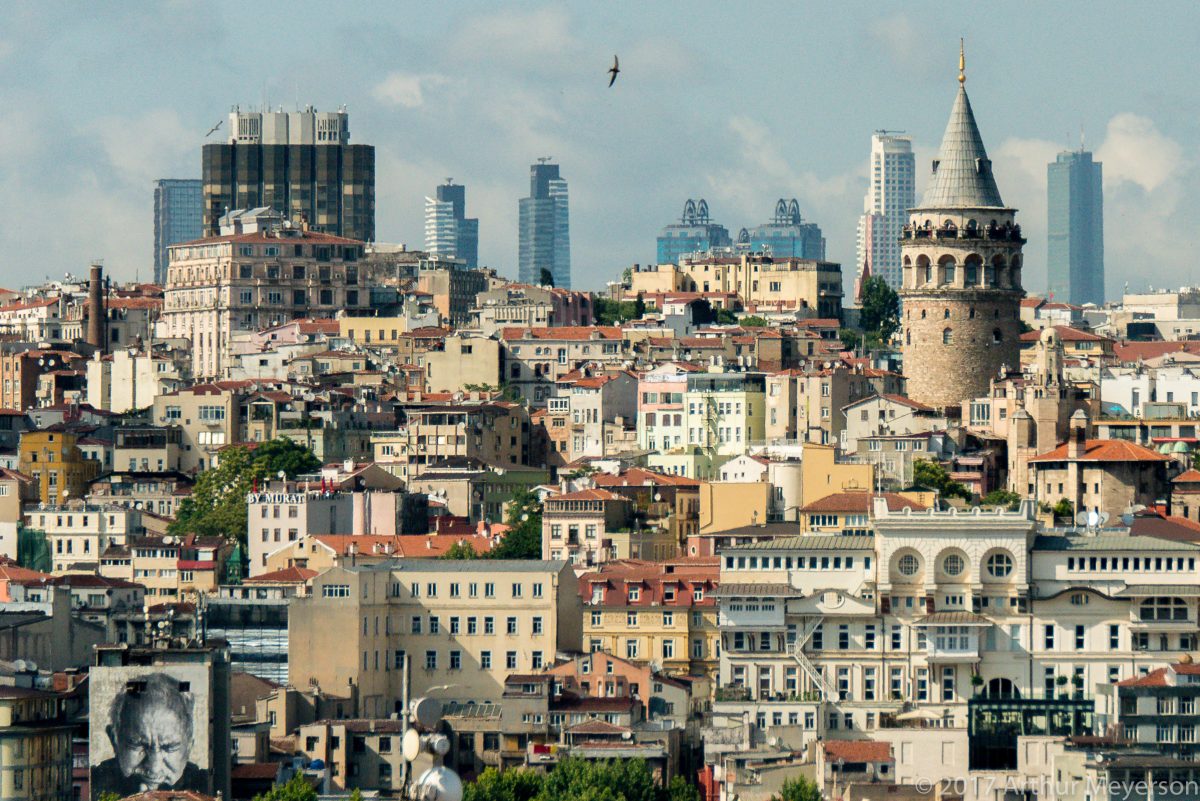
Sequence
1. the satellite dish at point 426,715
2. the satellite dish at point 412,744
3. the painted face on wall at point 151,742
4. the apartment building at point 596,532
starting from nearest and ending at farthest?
the satellite dish at point 412,744 → the satellite dish at point 426,715 → the painted face on wall at point 151,742 → the apartment building at point 596,532

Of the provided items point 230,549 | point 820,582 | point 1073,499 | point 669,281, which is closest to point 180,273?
point 669,281

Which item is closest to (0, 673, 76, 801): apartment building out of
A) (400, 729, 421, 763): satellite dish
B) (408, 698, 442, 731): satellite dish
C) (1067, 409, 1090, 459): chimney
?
(1067, 409, 1090, 459): chimney

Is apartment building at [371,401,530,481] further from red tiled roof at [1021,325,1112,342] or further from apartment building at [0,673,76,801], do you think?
apartment building at [0,673,76,801]

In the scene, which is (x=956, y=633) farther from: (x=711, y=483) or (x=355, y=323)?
(x=355, y=323)

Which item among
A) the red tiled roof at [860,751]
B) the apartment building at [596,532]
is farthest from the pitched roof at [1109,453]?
the red tiled roof at [860,751]

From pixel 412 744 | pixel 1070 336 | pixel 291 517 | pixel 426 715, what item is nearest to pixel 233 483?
pixel 291 517

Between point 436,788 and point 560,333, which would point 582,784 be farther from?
point 560,333

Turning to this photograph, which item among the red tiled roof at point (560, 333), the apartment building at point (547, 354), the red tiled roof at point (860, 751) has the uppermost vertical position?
the red tiled roof at point (560, 333)

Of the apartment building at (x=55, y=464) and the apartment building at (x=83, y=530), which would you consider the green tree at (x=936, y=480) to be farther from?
Result: the apartment building at (x=55, y=464)
